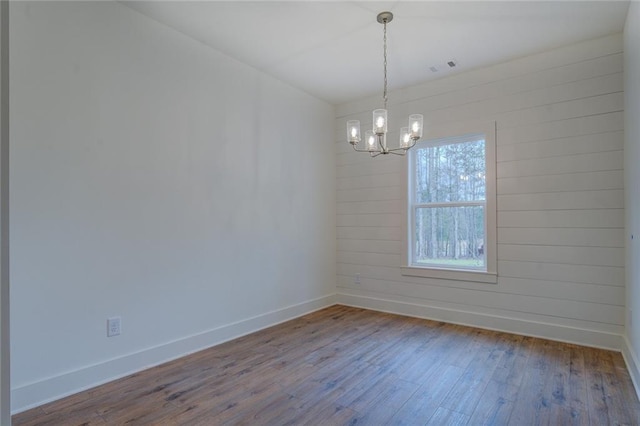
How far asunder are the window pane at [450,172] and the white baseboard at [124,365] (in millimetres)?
2351

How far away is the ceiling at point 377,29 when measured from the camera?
2.71m

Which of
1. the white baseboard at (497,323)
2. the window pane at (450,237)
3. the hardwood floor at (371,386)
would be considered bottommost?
the hardwood floor at (371,386)

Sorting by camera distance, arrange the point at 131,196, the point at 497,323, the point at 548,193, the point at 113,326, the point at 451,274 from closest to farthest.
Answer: the point at 113,326
the point at 131,196
the point at 548,193
the point at 497,323
the point at 451,274

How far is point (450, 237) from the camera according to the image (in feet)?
13.4

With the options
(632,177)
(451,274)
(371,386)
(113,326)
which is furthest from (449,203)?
(113,326)

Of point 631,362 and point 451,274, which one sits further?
point 451,274

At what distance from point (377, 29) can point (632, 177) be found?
7.74ft

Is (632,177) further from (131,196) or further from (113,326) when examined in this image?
(113,326)

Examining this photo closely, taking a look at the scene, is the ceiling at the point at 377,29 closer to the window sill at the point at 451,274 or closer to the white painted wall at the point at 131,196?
the white painted wall at the point at 131,196

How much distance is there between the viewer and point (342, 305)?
15.8 feet

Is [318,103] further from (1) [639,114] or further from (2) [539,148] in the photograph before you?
(1) [639,114]

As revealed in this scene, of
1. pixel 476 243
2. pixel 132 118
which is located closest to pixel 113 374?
pixel 132 118

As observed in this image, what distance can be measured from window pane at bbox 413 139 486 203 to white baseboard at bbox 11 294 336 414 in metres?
2.35

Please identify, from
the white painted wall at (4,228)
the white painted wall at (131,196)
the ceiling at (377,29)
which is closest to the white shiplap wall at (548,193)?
the ceiling at (377,29)
